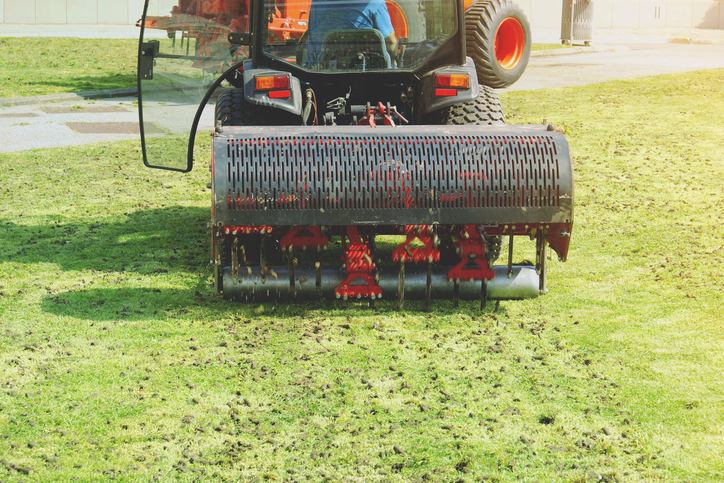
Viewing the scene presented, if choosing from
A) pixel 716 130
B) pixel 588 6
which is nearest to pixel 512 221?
pixel 716 130

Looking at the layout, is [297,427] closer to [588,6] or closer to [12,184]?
[12,184]

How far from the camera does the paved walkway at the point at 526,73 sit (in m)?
10.5

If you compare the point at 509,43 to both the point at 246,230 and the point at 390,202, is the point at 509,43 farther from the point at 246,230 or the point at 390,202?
the point at 246,230

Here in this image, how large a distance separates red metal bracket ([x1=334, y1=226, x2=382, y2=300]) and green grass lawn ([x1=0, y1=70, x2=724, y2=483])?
0.14 metres

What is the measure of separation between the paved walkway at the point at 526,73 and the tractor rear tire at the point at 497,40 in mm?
1186

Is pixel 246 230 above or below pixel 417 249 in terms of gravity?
above

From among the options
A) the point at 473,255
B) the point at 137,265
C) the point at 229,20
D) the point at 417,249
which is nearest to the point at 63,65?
the point at 229,20

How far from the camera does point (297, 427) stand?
343 centimetres

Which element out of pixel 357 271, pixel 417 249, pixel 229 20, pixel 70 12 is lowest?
pixel 357 271

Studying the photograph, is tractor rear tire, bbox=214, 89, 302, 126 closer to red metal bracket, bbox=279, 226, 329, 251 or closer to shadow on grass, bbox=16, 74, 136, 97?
red metal bracket, bbox=279, 226, 329, 251

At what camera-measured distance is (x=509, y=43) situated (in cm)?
1316

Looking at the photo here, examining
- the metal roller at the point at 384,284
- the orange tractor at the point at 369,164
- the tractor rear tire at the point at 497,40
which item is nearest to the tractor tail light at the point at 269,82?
the orange tractor at the point at 369,164

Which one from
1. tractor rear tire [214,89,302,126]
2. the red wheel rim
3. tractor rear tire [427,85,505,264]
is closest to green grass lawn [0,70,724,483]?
tractor rear tire [427,85,505,264]

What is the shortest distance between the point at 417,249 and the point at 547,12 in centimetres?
2635
